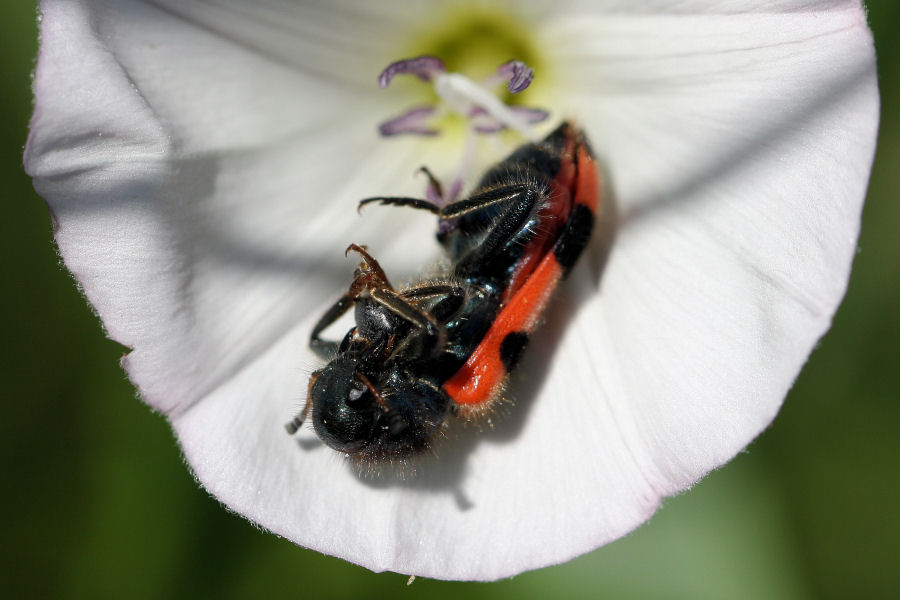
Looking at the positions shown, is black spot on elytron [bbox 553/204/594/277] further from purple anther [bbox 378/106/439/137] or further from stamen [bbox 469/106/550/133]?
purple anther [bbox 378/106/439/137]

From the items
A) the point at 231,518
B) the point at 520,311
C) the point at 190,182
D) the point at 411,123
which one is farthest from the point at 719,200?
the point at 231,518

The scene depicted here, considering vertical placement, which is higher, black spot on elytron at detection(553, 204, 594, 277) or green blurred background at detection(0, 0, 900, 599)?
black spot on elytron at detection(553, 204, 594, 277)

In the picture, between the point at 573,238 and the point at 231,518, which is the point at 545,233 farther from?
the point at 231,518

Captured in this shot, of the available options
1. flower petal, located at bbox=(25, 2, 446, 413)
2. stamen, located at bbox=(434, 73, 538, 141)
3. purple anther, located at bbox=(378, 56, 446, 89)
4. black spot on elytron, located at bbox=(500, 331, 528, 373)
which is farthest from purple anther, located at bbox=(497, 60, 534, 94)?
black spot on elytron, located at bbox=(500, 331, 528, 373)

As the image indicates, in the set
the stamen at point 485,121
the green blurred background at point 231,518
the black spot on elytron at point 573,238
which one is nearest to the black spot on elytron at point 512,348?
the black spot on elytron at point 573,238

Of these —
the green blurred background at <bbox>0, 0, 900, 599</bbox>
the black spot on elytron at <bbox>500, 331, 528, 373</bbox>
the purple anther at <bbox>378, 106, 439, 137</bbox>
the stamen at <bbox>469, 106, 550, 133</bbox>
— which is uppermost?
the stamen at <bbox>469, 106, 550, 133</bbox>

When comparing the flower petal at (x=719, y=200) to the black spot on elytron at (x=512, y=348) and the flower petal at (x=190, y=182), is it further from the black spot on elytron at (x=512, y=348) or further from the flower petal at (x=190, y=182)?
the flower petal at (x=190, y=182)

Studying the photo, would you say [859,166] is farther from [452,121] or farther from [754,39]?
[452,121]
